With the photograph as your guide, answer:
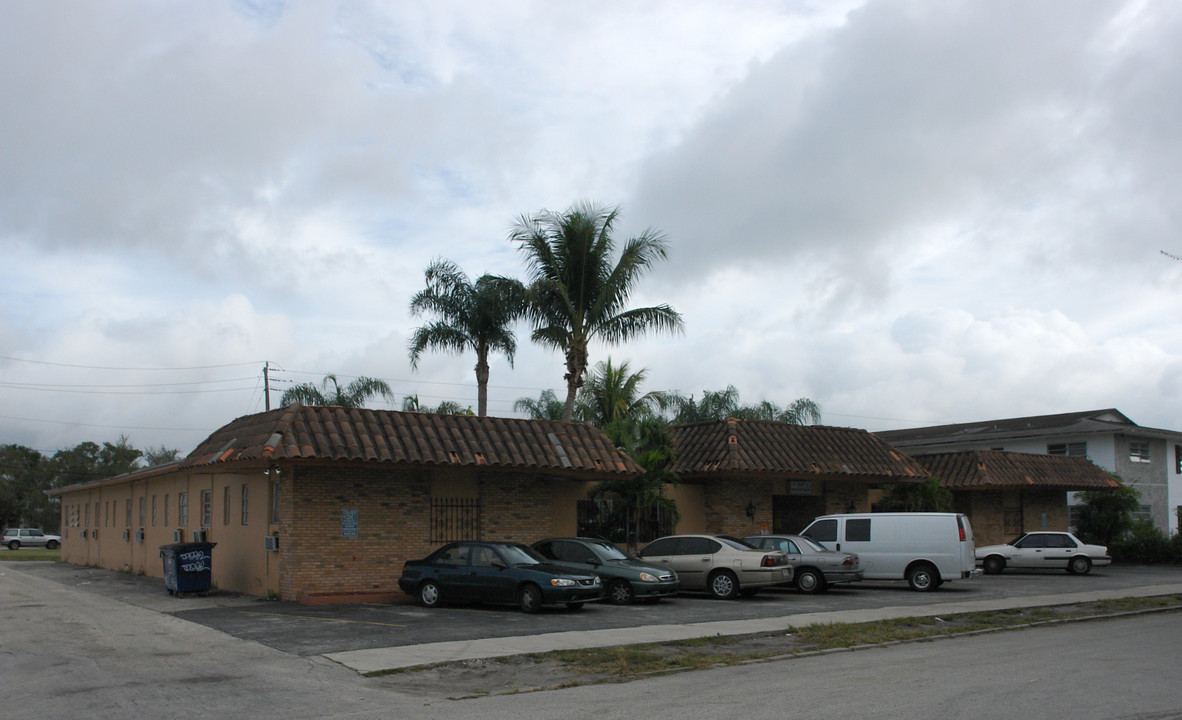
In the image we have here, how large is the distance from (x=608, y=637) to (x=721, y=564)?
737 centimetres

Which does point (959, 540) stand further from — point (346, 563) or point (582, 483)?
point (346, 563)

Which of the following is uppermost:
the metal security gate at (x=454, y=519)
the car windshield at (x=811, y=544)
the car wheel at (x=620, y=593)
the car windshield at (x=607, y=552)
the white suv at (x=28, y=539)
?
the metal security gate at (x=454, y=519)

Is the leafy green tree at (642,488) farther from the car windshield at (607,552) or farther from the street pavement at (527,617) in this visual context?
the street pavement at (527,617)

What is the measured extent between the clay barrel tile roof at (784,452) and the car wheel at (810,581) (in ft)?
12.9

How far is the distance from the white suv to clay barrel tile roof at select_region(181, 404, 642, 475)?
142 feet

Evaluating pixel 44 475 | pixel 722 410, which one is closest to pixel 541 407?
pixel 722 410

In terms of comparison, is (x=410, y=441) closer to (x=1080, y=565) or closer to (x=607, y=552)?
(x=607, y=552)

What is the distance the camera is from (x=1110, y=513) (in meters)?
38.4

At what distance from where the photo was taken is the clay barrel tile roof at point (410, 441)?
1958 cm

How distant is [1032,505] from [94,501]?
35.6 metres

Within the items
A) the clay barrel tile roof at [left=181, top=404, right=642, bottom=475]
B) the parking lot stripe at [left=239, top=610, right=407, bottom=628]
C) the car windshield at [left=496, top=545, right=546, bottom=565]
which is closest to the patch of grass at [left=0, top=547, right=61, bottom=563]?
the clay barrel tile roof at [left=181, top=404, right=642, bottom=475]

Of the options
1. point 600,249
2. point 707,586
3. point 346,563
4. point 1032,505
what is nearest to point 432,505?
point 346,563

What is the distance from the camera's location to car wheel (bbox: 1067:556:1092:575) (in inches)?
1200

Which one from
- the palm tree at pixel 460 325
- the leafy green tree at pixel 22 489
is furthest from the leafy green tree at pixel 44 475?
the palm tree at pixel 460 325
